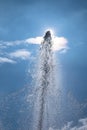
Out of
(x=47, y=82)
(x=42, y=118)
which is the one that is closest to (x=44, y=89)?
(x=47, y=82)

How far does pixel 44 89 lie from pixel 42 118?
383 inches

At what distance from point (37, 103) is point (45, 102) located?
2933mm

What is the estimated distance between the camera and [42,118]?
113688mm

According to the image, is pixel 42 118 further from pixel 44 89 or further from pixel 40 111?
pixel 44 89

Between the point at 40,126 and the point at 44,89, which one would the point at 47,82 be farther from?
the point at 40,126

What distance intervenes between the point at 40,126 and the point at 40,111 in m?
4.70

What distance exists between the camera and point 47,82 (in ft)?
388

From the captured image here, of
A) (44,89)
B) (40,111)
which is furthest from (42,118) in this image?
(44,89)

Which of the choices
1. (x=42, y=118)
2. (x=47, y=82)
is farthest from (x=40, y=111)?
(x=47, y=82)

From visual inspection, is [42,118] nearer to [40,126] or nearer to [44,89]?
[40,126]

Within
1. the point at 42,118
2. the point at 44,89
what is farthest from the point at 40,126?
the point at 44,89

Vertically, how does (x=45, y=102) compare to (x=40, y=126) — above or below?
above

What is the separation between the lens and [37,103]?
117m

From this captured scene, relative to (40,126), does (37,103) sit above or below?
above
